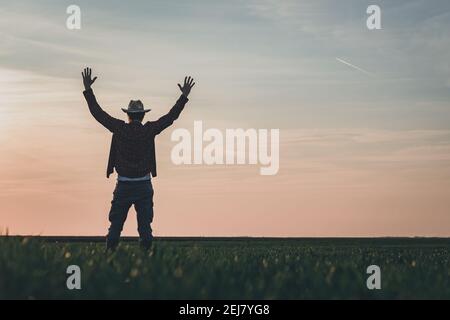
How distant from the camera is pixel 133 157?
16.1 meters

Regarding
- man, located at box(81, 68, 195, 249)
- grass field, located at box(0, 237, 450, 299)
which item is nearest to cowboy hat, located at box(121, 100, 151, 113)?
man, located at box(81, 68, 195, 249)

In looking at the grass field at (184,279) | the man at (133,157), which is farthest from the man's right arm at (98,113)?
the grass field at (184,279)

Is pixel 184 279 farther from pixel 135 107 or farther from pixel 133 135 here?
pixel 135 107

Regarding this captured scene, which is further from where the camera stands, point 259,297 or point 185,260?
point 185,260

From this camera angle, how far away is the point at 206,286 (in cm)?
1091

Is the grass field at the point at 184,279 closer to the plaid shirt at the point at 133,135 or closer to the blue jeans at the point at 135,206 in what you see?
the blue jeans at the point at 135,206

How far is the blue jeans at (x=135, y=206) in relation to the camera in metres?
16.0

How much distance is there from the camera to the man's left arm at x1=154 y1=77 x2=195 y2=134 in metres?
16.1

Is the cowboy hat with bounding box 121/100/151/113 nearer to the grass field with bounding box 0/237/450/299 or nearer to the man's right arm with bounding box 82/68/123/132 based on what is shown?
the man's right arm with bounding box 82/68/123/132

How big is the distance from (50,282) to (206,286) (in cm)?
221

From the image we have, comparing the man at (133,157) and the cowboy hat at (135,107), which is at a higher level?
the cowboy hat at (135,107)
